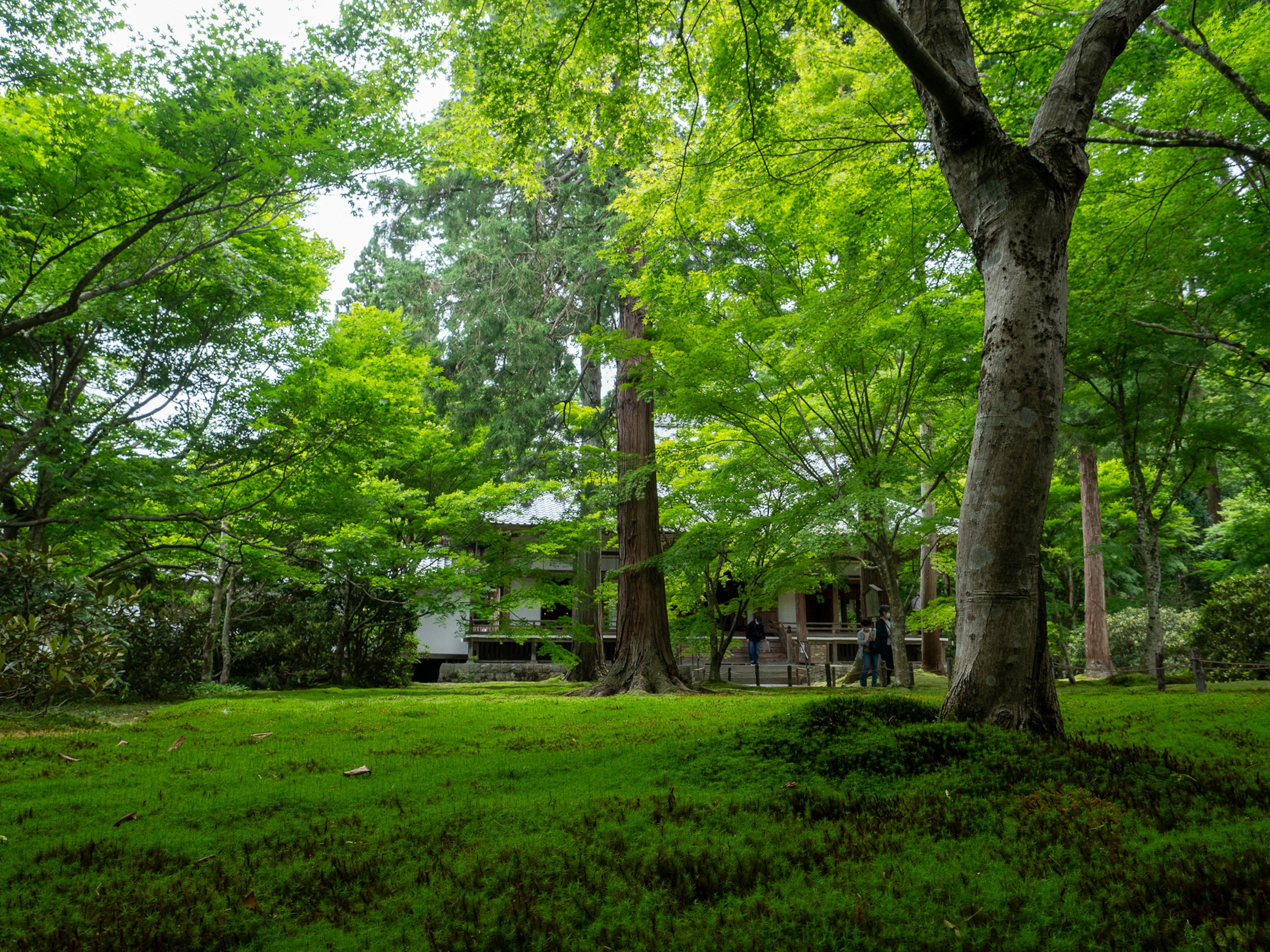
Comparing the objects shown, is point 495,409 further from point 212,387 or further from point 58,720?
point 58,720

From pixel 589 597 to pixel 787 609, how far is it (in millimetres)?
10948

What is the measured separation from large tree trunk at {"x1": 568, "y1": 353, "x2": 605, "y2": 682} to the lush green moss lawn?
10049mm

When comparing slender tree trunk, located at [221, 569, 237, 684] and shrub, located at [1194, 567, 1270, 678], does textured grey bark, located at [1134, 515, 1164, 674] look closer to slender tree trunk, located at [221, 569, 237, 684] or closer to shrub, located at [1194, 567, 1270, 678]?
shrub, located at [1194, 567, 1270, 678]

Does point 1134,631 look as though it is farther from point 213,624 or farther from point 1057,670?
point 213,624

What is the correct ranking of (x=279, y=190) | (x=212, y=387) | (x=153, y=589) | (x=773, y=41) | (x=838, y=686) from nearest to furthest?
(x=773, y=41) < (x=279, y=190) < (x=212, y=387) < (x=153, y=589) < (x=838, y=686)

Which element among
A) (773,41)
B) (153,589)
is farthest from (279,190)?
(153,589)

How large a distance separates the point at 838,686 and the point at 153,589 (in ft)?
45.0

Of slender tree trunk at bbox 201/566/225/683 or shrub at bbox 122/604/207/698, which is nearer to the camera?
shrub at bbox 122/604/207/698

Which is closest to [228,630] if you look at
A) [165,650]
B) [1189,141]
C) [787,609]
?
[165,650]

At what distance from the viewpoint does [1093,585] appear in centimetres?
1379

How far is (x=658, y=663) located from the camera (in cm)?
1078

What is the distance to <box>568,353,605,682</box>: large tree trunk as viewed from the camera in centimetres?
1474

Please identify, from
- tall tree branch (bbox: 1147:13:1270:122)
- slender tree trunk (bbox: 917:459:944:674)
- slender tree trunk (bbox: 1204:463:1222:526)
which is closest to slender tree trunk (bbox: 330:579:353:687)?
slender tree trunk (bbox: 917:459:944:674)

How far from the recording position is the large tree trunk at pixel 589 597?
48.4 ft
